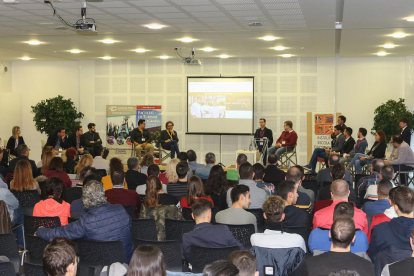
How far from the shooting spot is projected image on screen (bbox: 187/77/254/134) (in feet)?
60.4

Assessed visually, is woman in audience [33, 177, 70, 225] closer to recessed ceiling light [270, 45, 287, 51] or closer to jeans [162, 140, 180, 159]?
recessed ceiling light [270, 45, 287, 51]

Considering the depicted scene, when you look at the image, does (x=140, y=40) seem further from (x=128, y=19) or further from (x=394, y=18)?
(x=394, y=18)

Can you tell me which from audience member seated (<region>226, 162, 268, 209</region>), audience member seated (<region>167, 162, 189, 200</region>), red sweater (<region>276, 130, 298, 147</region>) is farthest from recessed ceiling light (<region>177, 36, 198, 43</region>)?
audience member seated (<region>226, 162, 268, 209</region>)

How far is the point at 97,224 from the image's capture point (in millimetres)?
5184

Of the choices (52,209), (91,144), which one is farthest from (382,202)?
(91,144)

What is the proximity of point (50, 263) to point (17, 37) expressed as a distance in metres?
11.0

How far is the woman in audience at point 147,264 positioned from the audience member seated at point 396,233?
7.01 ft

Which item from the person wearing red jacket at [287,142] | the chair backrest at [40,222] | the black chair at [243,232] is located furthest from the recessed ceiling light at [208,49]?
the black chair at [243,232]

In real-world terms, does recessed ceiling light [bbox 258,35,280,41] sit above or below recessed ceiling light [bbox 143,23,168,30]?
above

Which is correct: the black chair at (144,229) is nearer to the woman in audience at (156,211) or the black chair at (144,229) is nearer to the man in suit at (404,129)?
the woman in audience at (156,211)

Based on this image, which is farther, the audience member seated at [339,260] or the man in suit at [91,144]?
the man in suit at [91,144]

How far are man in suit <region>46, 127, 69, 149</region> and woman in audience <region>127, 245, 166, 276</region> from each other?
13653 mm

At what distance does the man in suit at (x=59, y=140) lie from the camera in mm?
16203

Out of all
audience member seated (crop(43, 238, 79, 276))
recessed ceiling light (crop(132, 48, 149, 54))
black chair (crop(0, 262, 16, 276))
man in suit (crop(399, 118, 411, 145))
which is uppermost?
recessed ceiling light (crop(132, 48, 149, 54))
